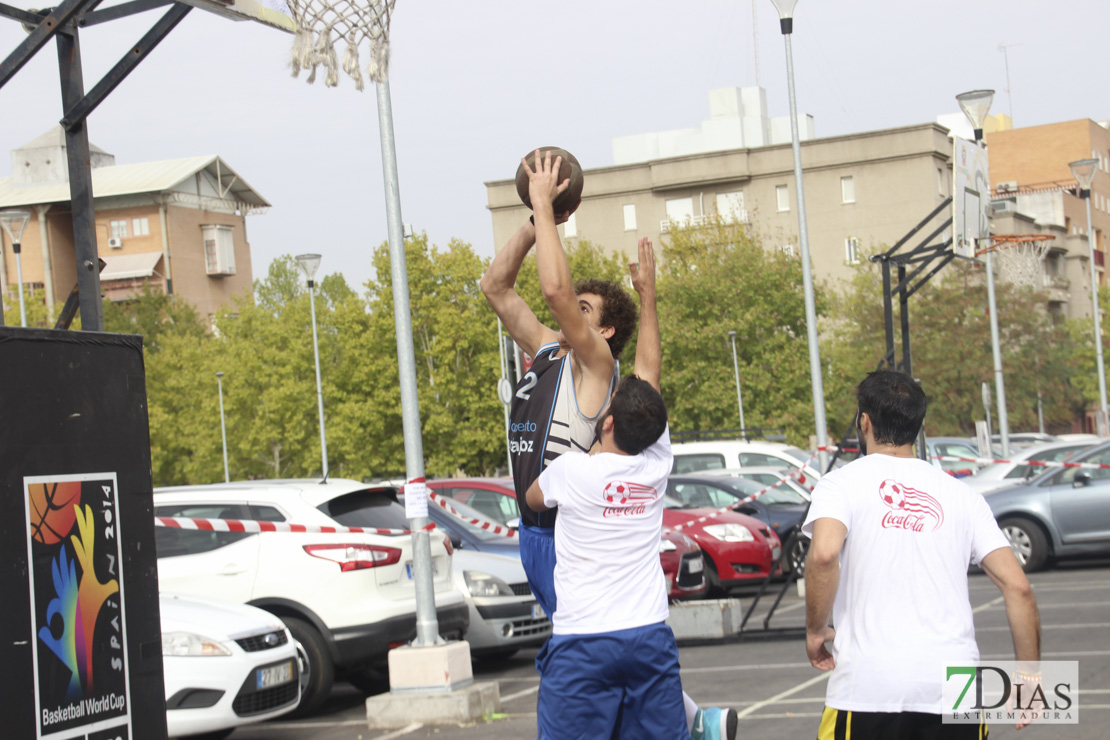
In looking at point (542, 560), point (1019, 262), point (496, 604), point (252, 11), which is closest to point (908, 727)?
point (542, 560)

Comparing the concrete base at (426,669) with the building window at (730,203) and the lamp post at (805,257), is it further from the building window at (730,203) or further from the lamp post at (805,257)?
the building window at (730,203)

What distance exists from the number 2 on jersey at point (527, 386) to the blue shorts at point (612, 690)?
2.86 ft

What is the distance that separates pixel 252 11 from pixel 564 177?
1.89 meters

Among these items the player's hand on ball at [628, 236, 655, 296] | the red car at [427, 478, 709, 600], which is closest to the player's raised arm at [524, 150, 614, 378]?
the player's hand on ball at [628, 236, 655, 296]

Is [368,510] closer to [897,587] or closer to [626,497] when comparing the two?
[626,497]

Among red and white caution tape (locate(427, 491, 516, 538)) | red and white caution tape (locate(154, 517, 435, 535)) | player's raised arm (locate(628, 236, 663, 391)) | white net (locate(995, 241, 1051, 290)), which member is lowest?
red and white caution tape (locate(427, 491, 516, 538))

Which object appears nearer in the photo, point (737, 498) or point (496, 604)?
point (496, 604)

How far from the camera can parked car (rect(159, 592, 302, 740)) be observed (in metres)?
7.98

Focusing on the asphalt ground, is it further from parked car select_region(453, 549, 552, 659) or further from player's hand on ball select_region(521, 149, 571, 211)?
player's hand on ball select_region(521, 149, 571, 211)

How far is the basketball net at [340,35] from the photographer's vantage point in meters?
6.41

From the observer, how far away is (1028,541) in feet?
55.5

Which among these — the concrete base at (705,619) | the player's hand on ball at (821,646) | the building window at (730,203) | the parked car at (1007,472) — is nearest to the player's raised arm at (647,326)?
the player's hand on ball at (821,646)

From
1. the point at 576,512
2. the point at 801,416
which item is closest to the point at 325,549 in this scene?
the point at 576,512

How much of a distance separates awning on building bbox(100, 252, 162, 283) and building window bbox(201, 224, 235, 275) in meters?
4.13
